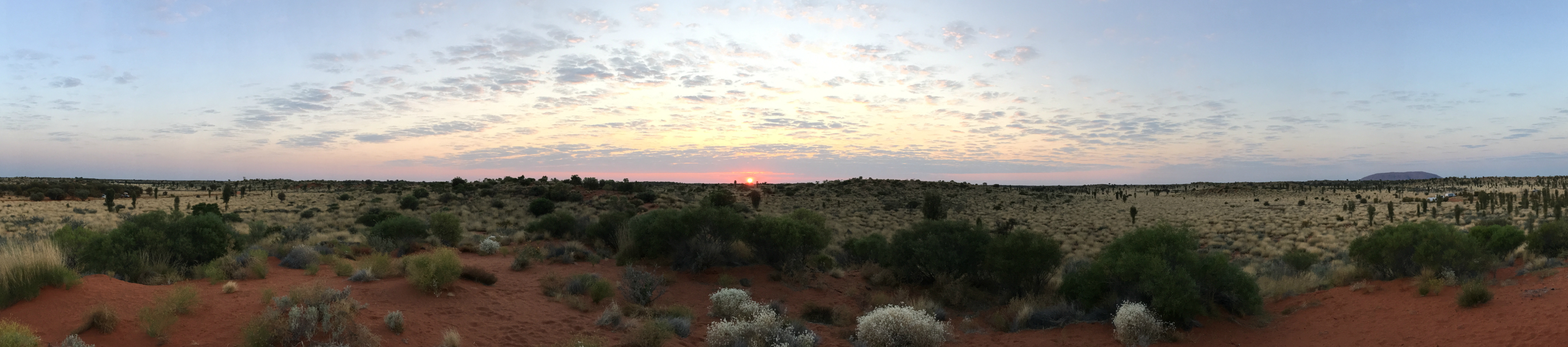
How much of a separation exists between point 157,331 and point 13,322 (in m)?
1.21

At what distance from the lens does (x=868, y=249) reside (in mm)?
19516

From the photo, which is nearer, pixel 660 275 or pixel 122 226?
pixel 122 226

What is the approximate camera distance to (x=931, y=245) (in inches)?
630

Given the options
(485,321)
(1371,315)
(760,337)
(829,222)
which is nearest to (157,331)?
(485,321)

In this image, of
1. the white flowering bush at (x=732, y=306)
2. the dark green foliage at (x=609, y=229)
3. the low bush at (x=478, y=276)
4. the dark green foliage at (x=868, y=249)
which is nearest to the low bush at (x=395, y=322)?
the low bush at (x=478, y=276)

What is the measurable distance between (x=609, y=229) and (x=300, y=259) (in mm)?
8575

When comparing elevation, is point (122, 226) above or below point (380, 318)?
above

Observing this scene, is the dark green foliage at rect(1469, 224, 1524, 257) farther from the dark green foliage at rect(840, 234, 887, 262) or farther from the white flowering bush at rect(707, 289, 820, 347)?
the white flowering bush at rect(707, 289, 820, 347)

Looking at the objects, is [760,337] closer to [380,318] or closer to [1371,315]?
[380,318]

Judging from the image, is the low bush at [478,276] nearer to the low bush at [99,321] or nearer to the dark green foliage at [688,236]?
the dark green foliage at [688,236]

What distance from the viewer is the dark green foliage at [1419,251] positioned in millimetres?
12367

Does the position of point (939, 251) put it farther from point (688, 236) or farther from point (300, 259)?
point (300, 259)

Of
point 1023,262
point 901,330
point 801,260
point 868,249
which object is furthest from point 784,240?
point 901,330

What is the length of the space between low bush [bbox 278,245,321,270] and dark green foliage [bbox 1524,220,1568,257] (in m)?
26.8
